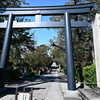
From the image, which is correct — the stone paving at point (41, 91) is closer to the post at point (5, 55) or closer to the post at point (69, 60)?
the post at point (69, 60)

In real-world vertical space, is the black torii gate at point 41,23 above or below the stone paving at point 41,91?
above

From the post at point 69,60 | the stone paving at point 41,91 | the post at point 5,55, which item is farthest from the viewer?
the post at point 5,55

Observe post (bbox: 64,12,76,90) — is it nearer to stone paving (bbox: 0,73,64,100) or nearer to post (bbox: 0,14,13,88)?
stone paving (bbox: 0,73,64,100)

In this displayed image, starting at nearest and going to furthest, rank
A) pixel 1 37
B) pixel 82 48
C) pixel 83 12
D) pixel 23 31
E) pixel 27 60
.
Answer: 1. pixel 83 12
2. pixel 1 37
3. pixel 23 31
4. pixel 82 48
5. pixel 27 60

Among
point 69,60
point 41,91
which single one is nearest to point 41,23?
point 69,60

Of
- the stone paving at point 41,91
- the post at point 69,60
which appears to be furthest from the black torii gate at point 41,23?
the stone paving at point 41,91

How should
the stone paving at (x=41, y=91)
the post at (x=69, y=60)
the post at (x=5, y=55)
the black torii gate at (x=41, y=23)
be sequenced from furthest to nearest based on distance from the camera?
the black torii gate at (x=41, y=23) → the post at (x=5, y=55) → the post at (x=69, y=60) → the stone paving at (x=41, y=91)

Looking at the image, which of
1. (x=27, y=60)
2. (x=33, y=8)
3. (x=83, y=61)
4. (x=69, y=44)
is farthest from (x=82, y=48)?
(x=27, y=60)

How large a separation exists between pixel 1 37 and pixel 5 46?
522 centimetres

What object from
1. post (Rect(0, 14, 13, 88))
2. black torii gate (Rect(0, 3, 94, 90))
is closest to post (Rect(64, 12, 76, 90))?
black torii gate (Rect(0, 3, 94, 90))

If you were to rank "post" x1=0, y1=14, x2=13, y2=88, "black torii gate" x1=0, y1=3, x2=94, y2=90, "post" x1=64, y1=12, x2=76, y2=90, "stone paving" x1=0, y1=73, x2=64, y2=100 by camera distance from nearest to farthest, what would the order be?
"stone paving" x1=0, y1=73, x2=64, y2=100 < "post" x1=64, y1=12, x2=76, y2=90 < "post" x1=0, y1=14, x2=13, y2=88 < "black torii gate" x1=0, y1=3, x2=94, y2=90

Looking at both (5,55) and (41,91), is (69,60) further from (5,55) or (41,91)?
(5,55)

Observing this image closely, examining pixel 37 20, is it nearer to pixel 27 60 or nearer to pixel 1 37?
pixel 1 37

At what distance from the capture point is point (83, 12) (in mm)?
7312
